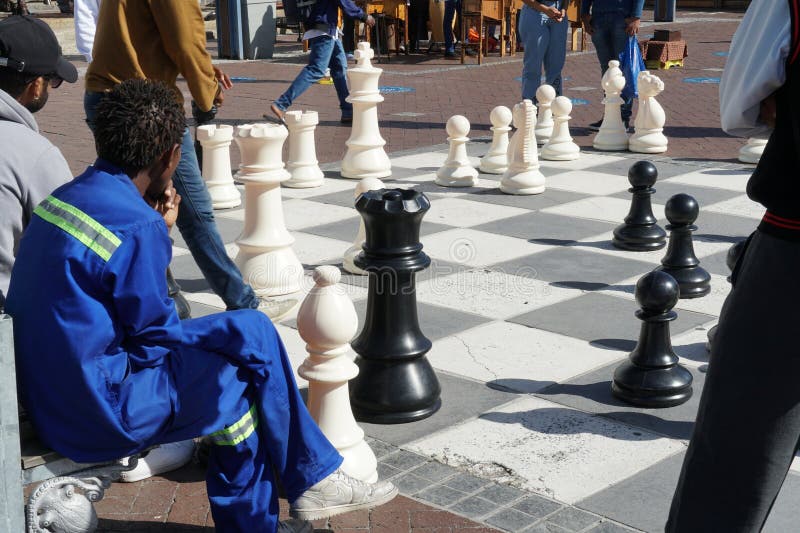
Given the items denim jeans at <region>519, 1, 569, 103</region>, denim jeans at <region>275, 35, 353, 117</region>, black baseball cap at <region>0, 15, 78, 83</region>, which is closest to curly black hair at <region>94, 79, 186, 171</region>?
black baseball cap at <region>0, 15, 78, 83</region>

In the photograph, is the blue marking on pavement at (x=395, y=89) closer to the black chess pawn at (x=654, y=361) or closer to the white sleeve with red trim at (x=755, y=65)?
the black chess pawn at (x=654, y=361)

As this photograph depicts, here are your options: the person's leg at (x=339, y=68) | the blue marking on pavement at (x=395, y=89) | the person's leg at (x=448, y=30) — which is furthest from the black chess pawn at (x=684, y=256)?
the person's leg at (x=448, y=30)

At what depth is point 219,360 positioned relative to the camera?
266 centimetres

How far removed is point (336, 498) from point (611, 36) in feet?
22.7

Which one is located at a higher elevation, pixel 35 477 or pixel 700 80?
pixel 700 80

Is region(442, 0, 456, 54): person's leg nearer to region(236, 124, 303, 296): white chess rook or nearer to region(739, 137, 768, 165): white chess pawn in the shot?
region(739, 137, 768, 165): white chess pawn

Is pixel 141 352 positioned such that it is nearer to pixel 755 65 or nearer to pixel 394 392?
pixel 394 392

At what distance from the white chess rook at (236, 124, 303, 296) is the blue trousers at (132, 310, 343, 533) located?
7.12ft

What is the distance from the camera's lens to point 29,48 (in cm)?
316

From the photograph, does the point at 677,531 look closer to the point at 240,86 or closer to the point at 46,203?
the point at 46,203

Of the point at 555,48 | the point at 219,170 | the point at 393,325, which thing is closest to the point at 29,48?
the point at 393,325

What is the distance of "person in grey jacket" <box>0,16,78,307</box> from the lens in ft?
9.64

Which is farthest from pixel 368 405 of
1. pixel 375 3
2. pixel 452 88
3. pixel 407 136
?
pixel 375 3

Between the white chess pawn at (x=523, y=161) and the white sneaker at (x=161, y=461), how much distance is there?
154 inches
